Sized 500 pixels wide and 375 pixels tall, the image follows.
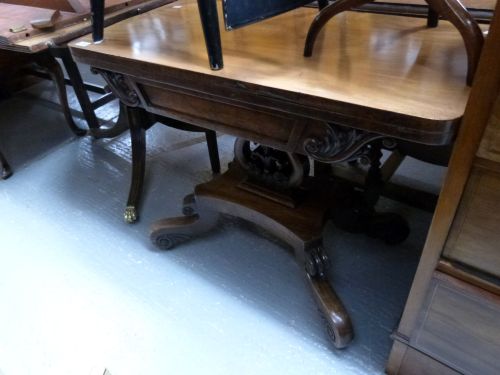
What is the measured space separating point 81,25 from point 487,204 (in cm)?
142

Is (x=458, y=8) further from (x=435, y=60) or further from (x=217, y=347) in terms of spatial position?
(x=217, y=347)

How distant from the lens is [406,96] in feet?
1.75

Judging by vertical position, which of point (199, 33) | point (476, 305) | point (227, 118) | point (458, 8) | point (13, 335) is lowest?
point (13, 335)

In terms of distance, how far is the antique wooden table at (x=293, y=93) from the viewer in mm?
545

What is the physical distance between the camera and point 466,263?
1.94ft

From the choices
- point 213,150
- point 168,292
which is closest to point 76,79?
point 213,150

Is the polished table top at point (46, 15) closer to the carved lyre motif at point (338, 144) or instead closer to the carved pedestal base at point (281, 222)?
the carved pedestal base at point (281, 222)

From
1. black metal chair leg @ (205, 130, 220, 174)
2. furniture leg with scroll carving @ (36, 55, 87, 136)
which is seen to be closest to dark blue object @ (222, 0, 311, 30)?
black metal chair leg @ (205, 130, 220, 174)

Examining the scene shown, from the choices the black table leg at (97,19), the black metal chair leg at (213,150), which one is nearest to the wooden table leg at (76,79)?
the black table leg at (97,19)

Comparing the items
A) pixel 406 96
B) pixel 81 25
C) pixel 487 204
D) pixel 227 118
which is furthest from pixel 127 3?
pixel 487 204

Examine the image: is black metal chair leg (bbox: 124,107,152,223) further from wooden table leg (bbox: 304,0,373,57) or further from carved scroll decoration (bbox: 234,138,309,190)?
wooden table leg (bbox: 304,0,373,57)

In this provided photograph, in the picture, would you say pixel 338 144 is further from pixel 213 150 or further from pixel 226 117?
pixel 213 150

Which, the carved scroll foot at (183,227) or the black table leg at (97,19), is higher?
the black table leg at (97,19)

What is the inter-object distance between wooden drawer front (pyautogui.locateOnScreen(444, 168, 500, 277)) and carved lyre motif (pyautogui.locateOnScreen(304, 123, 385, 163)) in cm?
16
